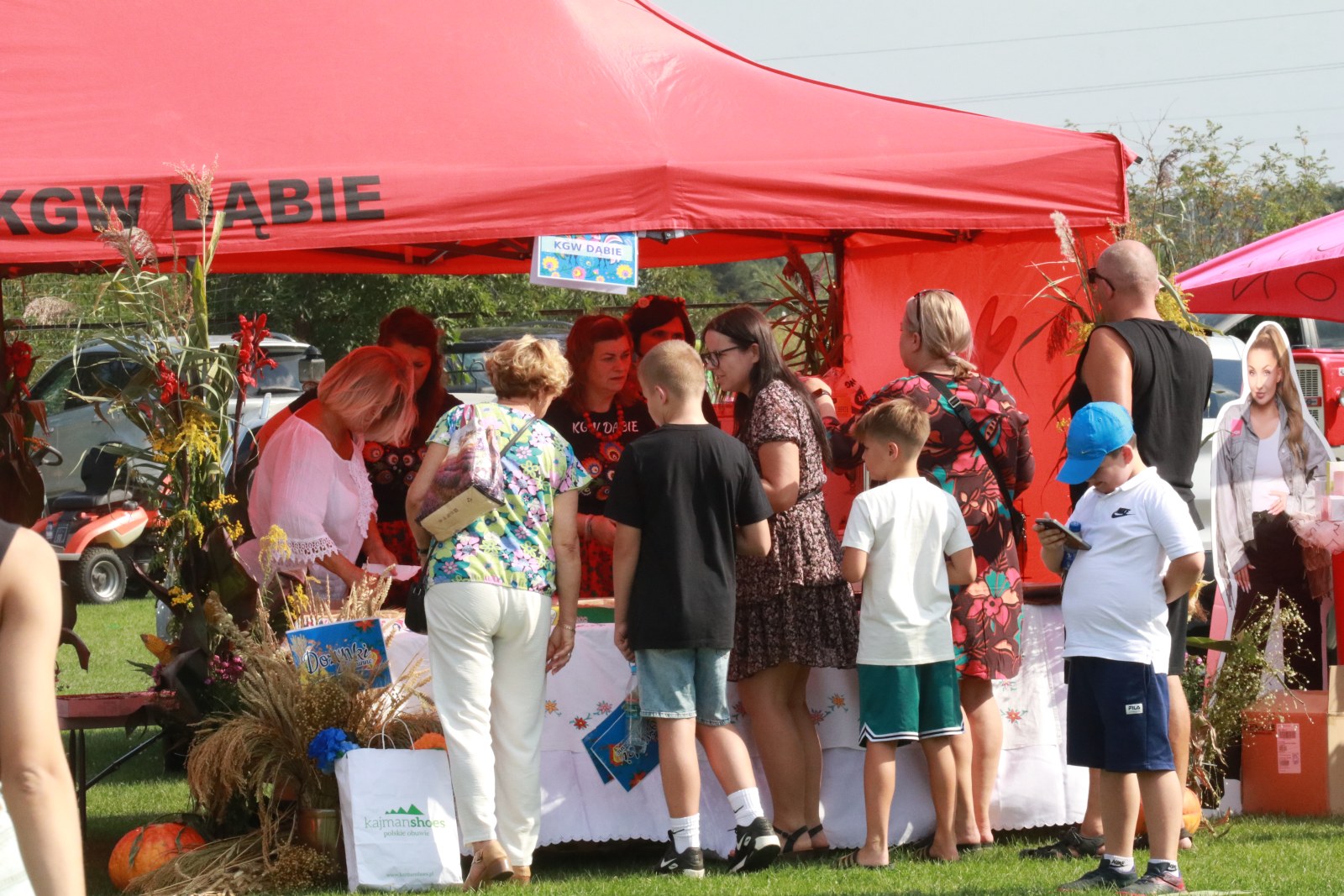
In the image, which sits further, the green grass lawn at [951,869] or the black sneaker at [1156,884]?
the green grass lawn at [951,869]

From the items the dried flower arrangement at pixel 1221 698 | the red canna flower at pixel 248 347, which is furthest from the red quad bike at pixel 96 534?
the dried flower arrangement at pixel 1221 698

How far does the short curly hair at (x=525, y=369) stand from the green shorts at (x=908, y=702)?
4.27ft

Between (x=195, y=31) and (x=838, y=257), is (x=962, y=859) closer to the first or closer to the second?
(x=838, y=257)

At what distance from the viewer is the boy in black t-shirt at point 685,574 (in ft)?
14.9

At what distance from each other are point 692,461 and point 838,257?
10.2 ft

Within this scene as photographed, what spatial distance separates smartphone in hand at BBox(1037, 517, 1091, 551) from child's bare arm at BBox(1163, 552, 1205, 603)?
0.23m

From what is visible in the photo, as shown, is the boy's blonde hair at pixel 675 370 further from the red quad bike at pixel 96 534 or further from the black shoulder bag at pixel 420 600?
the red quad bike at pixel 96 534

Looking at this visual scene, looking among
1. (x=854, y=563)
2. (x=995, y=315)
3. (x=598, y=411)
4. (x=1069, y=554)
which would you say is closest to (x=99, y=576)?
(x=598, y=411)

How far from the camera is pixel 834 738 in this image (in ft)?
16.6

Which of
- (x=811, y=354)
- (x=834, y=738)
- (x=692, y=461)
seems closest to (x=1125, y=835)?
(x=834, y=738)

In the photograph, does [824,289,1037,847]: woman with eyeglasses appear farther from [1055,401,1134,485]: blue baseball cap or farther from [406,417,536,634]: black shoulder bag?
[406,417,536,634]: black shoulder bag

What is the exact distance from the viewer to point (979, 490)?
488 cm

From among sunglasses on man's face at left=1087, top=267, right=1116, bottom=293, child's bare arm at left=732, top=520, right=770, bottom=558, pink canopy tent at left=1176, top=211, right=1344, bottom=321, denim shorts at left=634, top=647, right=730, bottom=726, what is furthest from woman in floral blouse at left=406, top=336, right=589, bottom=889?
pink canopy tent at left=1176, top=211, right=1344, bottom=321

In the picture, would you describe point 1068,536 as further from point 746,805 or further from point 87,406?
point 87,406
